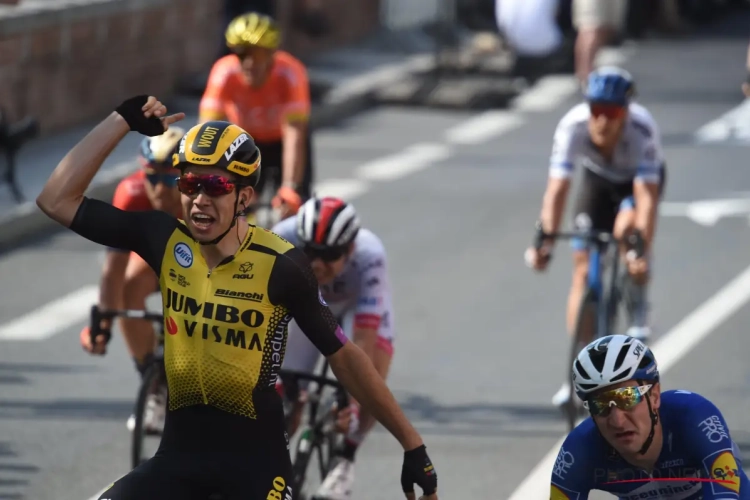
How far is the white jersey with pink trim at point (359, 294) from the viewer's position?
7.86 metres

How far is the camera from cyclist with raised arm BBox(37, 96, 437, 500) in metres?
5.52

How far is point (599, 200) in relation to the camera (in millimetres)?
10328

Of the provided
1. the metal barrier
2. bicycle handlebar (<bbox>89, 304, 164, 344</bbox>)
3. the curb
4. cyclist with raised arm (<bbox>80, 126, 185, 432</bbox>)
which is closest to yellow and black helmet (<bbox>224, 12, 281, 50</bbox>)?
cyclist with raised arm (<bbox>80, 126, 185, 432</bbox>)

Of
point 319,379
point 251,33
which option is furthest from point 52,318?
point 319,379

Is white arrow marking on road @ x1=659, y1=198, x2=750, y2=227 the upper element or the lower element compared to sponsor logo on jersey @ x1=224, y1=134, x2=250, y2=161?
lower

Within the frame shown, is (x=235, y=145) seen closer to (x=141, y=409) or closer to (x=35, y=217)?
(x=141, y=409)

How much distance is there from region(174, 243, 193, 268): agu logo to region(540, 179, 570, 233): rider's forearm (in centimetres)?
431

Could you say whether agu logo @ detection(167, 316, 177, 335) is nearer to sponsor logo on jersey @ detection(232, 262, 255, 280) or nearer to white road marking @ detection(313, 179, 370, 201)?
sponsor logo on jersey @ detection(232, 262, 255, 280)

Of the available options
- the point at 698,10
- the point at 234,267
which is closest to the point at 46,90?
the point at 234,267

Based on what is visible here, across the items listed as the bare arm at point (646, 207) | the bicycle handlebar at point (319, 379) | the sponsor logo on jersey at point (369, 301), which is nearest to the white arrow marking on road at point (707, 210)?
the bare arm at point (646, 207)

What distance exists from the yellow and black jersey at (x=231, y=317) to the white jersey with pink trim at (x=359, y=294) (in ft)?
6.73

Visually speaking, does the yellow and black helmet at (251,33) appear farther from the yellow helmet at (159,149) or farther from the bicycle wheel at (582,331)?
the bicycle wheel at (582,331)

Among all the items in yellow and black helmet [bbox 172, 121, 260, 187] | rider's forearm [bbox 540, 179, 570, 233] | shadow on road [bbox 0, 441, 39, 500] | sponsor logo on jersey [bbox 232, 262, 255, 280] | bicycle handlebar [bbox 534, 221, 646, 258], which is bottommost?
shadow on road [bbox 0, 441, 39, 500]

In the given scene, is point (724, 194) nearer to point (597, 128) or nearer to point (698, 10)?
point (597, 128)
